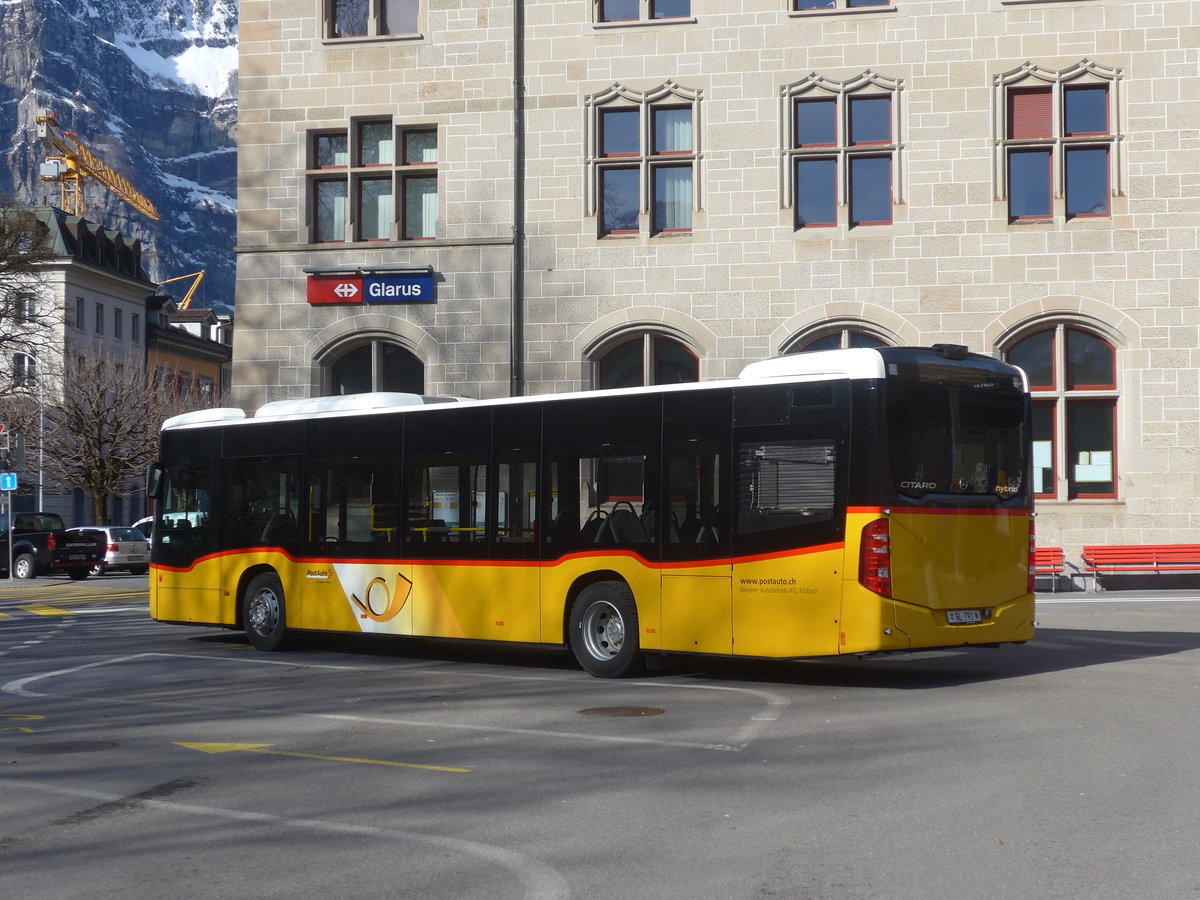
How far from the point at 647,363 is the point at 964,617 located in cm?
1492

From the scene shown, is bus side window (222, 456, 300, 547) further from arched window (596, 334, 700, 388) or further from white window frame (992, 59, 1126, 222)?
white window frame (992, 59, 1126, 222)

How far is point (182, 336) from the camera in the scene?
308ft

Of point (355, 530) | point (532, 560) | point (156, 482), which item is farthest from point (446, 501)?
point (156, 482)

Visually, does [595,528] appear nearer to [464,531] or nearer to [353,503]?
[464,531]

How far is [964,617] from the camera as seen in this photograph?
13281 mm

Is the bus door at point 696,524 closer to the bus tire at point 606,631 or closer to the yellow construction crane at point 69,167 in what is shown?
the bus tire at point 606,631

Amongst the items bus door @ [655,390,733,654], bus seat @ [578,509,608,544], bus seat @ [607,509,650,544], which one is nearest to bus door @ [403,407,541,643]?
bus seat @ [578,509,608,544]

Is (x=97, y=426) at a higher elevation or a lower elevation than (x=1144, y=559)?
higher

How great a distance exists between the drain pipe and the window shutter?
862 centimetres

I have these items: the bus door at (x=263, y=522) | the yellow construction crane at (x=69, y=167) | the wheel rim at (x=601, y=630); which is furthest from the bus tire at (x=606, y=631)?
the yellow construction crane at (x=69, y=167)

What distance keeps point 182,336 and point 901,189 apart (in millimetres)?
73702

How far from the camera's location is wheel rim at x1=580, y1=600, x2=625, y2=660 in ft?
48.0

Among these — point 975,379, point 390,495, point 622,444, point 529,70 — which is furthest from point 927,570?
point 529,70

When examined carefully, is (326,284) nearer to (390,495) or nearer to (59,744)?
(390,495)
